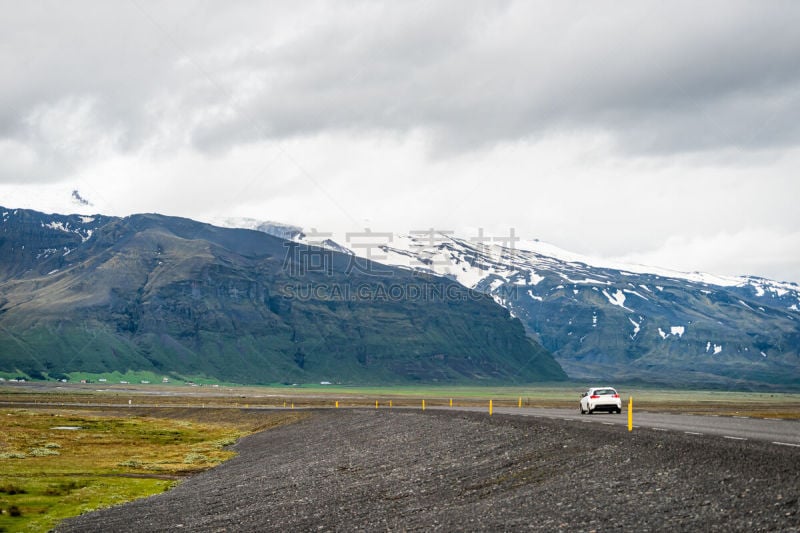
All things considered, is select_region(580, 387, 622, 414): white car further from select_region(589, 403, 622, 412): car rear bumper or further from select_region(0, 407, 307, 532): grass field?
select_region(0, 407, 307, 532): grass field

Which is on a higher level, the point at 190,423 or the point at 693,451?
the point at 693,451

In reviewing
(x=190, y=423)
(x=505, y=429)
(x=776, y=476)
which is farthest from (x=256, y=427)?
(x=776, y=476)

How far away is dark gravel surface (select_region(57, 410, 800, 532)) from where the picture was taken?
22.5 m

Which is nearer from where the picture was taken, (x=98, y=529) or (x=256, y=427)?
(x=98, y=529)

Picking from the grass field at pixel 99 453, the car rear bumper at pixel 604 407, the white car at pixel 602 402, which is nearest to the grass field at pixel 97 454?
the grass field at pixel 99 453

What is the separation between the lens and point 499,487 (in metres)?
31.7

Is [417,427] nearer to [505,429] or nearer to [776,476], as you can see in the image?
[505,429]

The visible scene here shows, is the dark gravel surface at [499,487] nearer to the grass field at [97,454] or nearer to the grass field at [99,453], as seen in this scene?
the grass field at [97,454]

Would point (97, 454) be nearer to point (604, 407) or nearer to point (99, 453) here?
point (99, 453)

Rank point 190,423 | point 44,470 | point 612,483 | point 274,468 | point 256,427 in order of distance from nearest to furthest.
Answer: point 612,483, point 274,468, point 44,470, point 256,427, point 190,423

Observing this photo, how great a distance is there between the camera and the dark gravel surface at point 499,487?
22531mm

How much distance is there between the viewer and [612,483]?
1064 inches

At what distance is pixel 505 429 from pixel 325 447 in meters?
15.9

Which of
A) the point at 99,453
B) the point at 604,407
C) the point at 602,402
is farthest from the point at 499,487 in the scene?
the point at 99,453
